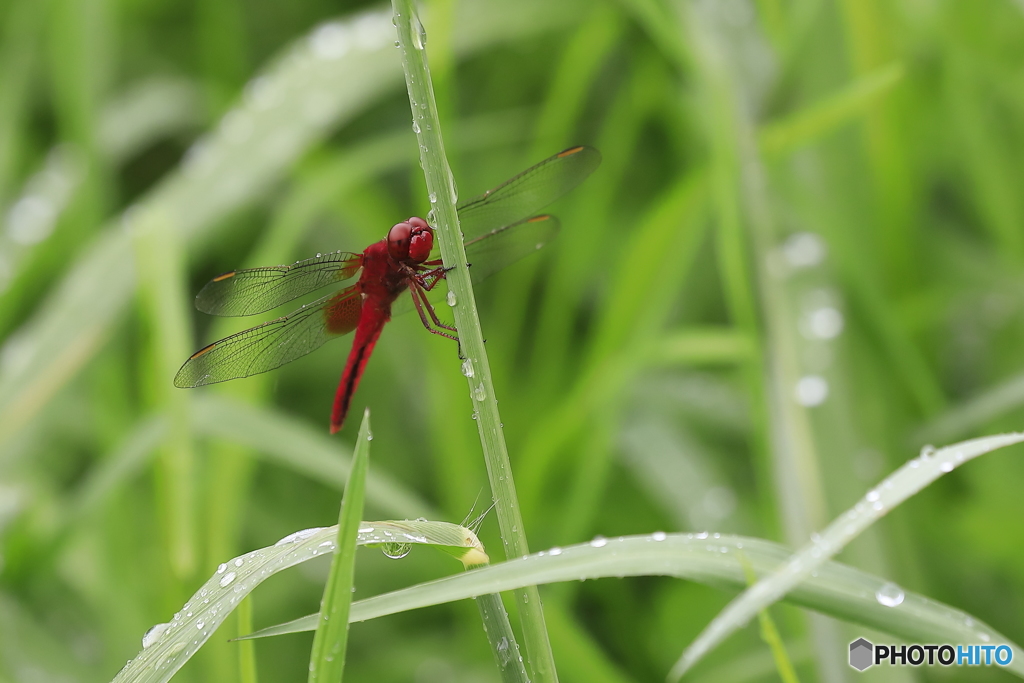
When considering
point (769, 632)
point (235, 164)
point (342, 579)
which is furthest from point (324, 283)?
point (769, 632)

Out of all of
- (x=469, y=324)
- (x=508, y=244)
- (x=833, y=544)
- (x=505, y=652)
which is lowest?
(x=505, y=652)

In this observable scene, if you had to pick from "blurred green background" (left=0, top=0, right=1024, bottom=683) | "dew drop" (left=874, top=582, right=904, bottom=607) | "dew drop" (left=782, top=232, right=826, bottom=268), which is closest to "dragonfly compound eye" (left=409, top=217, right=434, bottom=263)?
"blurred green background" (left=0, top=0, right=1024, bottom=683)

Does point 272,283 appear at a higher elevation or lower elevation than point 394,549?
higher

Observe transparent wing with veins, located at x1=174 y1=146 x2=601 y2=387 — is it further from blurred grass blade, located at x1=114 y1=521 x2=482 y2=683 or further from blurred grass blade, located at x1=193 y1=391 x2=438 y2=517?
blurred grass blade, located at x1=114 y1=521 x2=482 y2=683

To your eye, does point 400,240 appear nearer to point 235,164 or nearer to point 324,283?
point 324,283

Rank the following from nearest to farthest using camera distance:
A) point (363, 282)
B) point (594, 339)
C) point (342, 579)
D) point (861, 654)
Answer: point (342, 579) < point (861, 654) < point (363, 282) < point (594, 339)

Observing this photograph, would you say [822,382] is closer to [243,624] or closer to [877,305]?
[877,305]

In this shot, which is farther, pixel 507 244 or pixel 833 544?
pixel 507 244
